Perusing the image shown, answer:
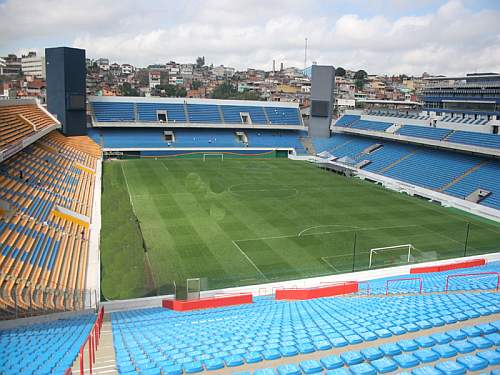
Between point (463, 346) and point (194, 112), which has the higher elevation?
point (194, 112)

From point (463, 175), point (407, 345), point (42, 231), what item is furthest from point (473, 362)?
point (463, 175)

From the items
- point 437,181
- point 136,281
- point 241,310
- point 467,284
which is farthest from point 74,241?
point 437,181

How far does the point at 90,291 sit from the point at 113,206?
11.5 m

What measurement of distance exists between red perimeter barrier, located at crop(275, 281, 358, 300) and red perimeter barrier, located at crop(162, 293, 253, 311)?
1.40 m

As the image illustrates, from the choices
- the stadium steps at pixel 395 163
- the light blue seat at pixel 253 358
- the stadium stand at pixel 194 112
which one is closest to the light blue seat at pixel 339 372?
the light blue seat at pixel 253 358

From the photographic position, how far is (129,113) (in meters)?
51.4

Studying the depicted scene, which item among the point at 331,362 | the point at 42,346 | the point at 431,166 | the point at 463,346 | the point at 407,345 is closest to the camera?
the point at 331,362

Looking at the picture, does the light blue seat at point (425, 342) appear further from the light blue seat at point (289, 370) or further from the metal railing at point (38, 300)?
the metal railing at point (38, 300)

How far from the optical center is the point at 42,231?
18172 mm

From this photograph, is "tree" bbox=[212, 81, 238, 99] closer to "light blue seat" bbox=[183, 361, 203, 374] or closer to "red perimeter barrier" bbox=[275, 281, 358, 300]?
"red perimeter barrier" bbox=[275, 281, 358, 300]

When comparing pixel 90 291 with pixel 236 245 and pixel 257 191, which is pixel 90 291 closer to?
pixel 236 245

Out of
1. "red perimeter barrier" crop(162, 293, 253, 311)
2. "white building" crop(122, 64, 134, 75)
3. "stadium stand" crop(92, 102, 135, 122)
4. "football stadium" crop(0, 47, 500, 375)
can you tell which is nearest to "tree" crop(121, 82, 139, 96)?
"white building" crop(122, 64, 134, 75)

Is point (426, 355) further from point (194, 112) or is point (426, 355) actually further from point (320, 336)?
point (194, 112)

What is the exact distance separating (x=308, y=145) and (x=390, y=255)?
35.6 meters
